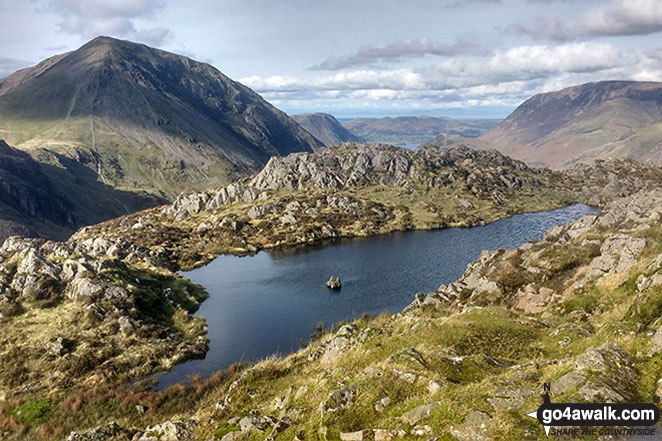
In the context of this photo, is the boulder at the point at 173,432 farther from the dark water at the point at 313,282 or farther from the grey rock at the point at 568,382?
the dark water at the point at 313,282

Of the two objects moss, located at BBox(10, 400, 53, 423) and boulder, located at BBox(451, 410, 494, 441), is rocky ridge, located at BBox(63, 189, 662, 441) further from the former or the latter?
moss, located at BBox(10, 400, 53, 423)

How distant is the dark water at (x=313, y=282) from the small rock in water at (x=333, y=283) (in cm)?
130

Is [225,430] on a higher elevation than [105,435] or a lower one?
higher

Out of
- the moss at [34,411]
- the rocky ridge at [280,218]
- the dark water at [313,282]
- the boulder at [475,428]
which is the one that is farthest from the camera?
the rocky ridge at [280,218]

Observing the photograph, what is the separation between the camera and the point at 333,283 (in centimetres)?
9500

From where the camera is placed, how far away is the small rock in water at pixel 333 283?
3717 inches

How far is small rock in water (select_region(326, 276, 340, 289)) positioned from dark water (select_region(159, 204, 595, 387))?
4.25 feet

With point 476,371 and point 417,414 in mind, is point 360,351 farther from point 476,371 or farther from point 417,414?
point 417,414

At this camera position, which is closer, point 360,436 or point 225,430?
point 360,436

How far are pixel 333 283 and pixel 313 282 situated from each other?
7.58 metres

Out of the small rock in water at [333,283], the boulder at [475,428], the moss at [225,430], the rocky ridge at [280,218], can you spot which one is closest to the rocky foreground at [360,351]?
the boulder at [475,428]

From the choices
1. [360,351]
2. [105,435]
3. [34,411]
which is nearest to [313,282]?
[34,411]

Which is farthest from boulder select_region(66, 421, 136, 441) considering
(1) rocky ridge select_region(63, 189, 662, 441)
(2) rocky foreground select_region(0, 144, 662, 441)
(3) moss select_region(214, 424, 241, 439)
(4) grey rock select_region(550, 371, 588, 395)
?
(4) grey rock select_region(550, 371, 588, 395)

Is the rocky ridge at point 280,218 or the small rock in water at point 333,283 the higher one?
the rocky ridge at point 280,218
